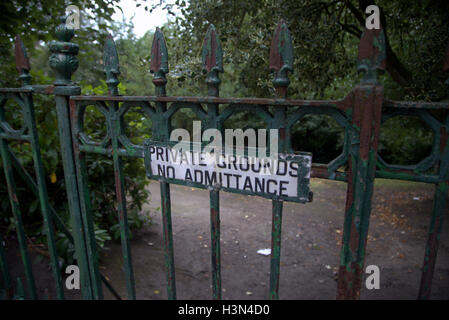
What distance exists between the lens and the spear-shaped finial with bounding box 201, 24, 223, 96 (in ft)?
4.09

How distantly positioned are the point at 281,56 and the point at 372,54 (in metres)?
0.30

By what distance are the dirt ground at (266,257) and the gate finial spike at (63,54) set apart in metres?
2.09

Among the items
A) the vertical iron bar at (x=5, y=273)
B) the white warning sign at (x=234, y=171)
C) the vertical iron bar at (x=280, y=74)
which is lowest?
the vertical iron bar at (x=5, y=273)

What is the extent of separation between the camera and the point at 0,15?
2965 millimetres

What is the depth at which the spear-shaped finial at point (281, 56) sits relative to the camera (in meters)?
1.14

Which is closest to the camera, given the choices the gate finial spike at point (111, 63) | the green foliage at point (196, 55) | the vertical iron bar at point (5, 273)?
the gate finial spike at point (111, 63)

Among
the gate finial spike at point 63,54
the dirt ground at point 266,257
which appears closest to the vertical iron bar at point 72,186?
the gate finial spike at point 63,54

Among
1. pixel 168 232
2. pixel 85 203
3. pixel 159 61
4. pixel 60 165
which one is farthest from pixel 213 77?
pixel 60 165

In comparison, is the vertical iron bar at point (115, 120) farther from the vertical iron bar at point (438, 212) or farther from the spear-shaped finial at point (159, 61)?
the vertical iron bar at point (438, 212)

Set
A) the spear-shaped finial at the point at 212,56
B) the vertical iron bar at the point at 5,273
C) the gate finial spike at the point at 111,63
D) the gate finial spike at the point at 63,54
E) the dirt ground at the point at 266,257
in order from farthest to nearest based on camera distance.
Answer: the dirt ground at the point at 266,257 → the vertical iron bar at the point at 5,273 → the gate finial spike at the point at 63,54 → the gate finial spike at the point at 111,63 → the spear-shaped finial at the point at 212,56

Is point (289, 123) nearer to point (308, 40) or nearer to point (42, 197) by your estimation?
point (42, 197)

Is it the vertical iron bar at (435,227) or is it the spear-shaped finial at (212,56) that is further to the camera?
the spear-shaped finial at (212,56)

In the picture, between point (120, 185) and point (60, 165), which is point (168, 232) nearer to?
point (120, 185)

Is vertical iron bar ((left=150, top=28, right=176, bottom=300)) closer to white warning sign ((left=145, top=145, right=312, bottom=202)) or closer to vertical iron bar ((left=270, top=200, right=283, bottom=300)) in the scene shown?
white warning sign ((left=145, top=145, right=312, bottom=202))
